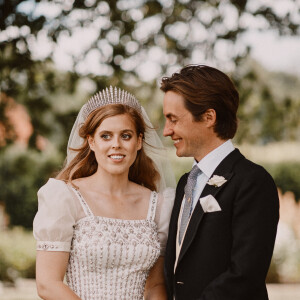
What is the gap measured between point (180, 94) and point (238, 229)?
2.83ft

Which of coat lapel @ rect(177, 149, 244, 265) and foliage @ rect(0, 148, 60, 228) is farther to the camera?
foliage @ rect(0, 148, 60, 228)

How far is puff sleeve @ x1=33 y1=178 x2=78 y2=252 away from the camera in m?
3.15

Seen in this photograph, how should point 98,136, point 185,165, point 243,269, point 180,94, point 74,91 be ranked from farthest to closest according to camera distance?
point 185,165, point 74,91, point 98,136, point 180,94, point 243,269

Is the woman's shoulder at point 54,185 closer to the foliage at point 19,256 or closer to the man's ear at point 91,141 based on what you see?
the man's ear at point 91,141

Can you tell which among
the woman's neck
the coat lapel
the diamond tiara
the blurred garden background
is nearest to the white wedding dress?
the woman's neck

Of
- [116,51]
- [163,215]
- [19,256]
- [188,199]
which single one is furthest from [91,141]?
[19,256]

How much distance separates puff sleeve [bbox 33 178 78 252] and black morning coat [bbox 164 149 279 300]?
0.68 m

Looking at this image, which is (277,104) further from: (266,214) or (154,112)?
(266,214)

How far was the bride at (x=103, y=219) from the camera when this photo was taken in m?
3.17

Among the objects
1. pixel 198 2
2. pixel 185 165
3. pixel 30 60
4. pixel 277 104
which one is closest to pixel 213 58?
pixel 198 2

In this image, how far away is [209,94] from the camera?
312 cm

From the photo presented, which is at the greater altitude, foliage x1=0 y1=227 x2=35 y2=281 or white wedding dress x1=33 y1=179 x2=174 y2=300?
white wedding dress x1=33 y1=179 x2=174 y2=300

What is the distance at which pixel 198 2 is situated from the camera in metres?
5.95

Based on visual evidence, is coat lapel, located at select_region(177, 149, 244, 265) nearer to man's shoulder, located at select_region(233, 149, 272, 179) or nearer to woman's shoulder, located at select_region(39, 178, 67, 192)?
man's shoulder, located at select_region(233, 149, 272, 179)
